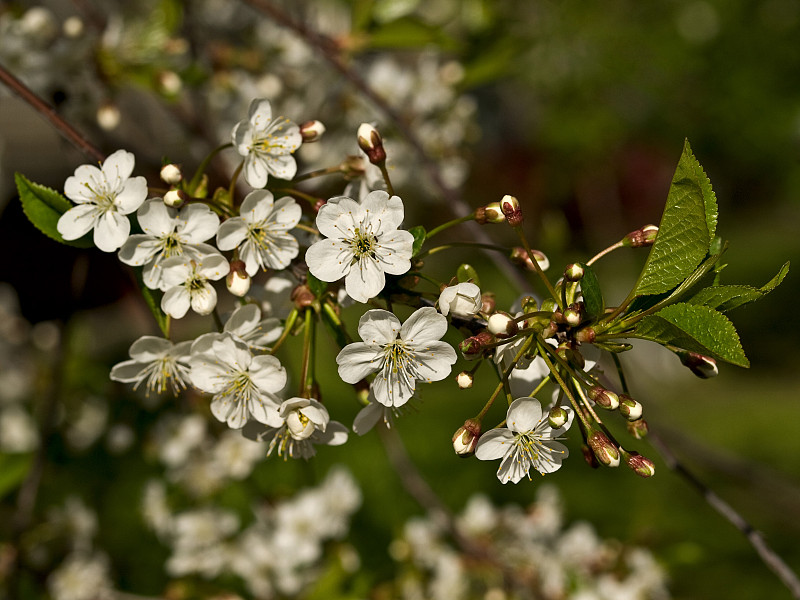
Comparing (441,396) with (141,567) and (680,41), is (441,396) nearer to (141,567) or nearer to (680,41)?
(141,567)

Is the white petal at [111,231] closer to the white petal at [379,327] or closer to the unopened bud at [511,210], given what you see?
the white petal at [379,327]

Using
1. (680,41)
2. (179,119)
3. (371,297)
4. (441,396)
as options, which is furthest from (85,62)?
(680,41)

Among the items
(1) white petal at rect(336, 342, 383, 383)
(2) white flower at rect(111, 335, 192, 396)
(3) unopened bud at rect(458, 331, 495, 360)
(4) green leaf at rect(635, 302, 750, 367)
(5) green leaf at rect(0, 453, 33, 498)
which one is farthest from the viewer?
(5) green leaf at rect(0, 453, 33, 498)

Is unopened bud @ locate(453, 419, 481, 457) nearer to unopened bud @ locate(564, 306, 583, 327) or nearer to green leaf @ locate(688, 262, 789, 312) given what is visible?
unopened bud @ locate(564, 306, 583, 327)

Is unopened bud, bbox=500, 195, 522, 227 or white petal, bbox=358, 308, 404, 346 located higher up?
unopened bud, bbox=500, 195, 522, 227

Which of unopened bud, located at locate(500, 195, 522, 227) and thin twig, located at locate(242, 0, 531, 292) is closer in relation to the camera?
unopened bud, located at locate(500, 195, 522, 227)

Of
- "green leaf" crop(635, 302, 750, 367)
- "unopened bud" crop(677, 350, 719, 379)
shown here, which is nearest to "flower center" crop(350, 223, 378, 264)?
"green leaf" crop(635, 302, 750, 367)

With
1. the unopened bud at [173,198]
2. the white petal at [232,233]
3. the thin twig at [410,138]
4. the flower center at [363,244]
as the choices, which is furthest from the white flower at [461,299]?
the thin twig at [410,138]
